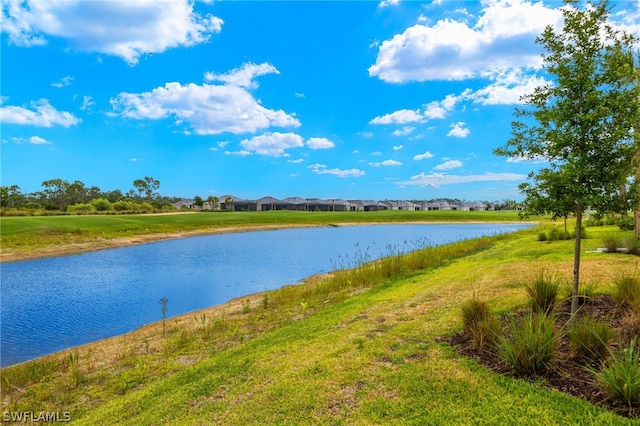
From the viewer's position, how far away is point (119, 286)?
17.0 m

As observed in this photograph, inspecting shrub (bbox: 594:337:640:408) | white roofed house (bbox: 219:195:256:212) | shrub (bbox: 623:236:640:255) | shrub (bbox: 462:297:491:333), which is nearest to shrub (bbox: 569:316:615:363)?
shrub (bbox: 594:337:640:408)

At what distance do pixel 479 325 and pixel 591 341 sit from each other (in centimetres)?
130

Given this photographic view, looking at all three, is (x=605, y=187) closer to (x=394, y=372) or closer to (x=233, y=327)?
(x=394, y=372)

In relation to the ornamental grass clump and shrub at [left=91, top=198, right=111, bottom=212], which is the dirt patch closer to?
the ornamental grass clump

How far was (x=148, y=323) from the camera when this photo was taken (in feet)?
38.4


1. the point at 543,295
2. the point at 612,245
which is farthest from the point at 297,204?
the point at 543,295

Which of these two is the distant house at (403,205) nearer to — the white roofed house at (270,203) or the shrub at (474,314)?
the white roofed house at (270,203)

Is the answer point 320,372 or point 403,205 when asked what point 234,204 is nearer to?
point 403,205

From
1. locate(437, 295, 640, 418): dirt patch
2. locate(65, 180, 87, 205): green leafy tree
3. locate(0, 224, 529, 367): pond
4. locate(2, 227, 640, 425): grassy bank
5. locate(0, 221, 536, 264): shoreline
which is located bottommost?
locate(0, 224, 529, 367): pond

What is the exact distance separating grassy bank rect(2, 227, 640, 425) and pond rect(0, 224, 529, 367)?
2.24 meters

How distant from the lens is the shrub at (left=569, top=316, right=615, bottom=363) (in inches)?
167

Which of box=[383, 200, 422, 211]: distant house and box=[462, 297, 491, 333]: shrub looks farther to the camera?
box=[383, 200, 422, 211]: distant house

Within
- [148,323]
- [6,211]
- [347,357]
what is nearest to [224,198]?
[6,211]

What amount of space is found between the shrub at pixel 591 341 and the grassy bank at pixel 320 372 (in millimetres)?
931
